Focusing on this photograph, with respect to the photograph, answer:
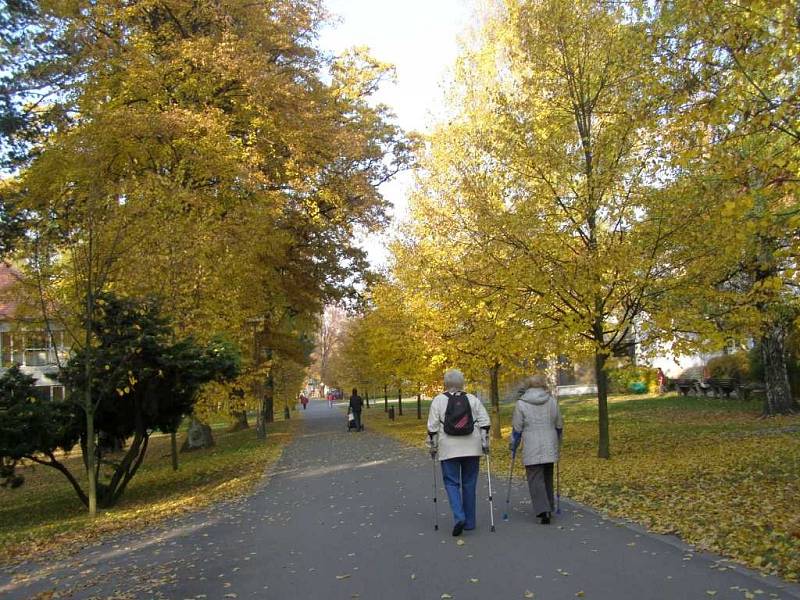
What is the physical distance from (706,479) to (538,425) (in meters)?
3.53

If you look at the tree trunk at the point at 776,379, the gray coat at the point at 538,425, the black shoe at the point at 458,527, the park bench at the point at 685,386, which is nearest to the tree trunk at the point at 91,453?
the black shoe at the point at 458,527

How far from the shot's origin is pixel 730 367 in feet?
89.9

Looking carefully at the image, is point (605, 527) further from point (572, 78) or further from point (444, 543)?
point (572, 78)

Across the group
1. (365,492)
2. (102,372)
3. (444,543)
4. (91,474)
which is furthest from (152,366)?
(444,543)

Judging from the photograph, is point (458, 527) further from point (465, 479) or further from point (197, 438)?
point (197, 438)

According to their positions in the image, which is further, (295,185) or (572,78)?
(295,185)

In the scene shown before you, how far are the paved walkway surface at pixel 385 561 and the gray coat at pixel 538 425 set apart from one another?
2.35 ft

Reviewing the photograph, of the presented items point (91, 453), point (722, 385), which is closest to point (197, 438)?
point (91, 453)

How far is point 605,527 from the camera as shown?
7.22 metres

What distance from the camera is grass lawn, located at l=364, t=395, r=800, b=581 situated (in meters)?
6.38

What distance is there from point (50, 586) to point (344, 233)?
59.3 feet

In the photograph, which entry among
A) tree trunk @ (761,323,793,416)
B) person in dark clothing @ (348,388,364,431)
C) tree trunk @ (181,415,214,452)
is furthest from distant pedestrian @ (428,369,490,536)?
person in dark clothing @ (348,388,364,431)

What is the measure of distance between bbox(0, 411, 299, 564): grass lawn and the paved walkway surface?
132cm

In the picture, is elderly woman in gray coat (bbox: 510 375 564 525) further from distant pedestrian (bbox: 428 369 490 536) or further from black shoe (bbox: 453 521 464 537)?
black shoe (bbox: 453 521 464 537)
